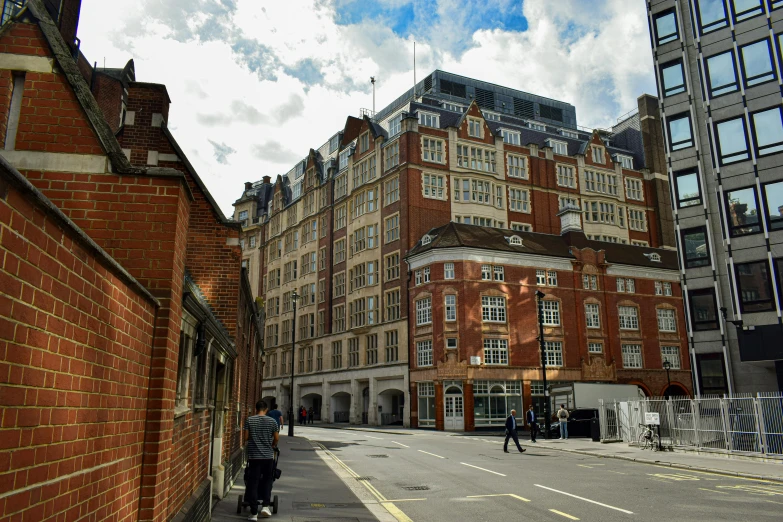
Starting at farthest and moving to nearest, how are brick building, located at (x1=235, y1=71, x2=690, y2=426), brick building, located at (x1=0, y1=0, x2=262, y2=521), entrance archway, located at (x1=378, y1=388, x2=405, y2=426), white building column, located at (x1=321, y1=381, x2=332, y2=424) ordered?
1. white building column, located at (x1=321, y1=381, x2=332, y2=424)
2. brick building, located at (x1=235, y1=71, x2=690, y2=426)
3. entrance archway, located at (x1=378, y1=388, x2=405, y2=426)
4. brick building, located at (x1=0, y1=0, x2=262, y2=521)

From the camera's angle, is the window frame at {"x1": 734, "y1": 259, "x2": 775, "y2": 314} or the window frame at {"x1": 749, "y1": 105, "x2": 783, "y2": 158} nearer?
the window frame at {"x1": 734, "y1": 259, "x2": 775, "y2": 314}

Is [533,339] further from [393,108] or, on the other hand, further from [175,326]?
[175,326]

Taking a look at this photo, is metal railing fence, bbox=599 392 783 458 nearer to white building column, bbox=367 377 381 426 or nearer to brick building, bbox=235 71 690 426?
brick building, bbox=235 71 690 426

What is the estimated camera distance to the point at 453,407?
43.6 metres

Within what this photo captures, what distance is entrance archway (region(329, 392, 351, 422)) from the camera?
58.2m

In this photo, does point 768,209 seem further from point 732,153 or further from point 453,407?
point 453,407

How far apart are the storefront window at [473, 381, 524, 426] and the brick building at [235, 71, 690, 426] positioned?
5.73 metres

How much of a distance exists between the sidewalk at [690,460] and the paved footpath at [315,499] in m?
10.6

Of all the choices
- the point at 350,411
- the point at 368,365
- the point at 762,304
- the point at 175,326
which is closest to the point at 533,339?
the point at 368,365

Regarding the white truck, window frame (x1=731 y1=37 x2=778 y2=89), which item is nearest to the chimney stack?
the white truck

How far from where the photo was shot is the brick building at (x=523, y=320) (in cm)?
4416

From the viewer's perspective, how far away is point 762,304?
26.2 meters

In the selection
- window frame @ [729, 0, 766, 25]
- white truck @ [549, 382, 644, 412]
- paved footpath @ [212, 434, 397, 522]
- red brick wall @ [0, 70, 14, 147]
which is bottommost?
paved footpath @ [212, 434, 397, 522]

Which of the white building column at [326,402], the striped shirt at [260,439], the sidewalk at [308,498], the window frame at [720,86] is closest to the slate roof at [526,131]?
the window frame at [720,86]
